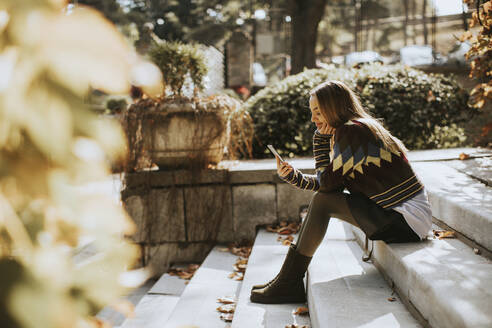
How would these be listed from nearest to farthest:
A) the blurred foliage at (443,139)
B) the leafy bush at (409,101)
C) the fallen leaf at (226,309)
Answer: the fallen leaf at (226,309) < the leafy bush at (409,101) < the blurred foliage at (443,139)

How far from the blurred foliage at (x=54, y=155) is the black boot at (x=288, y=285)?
6.50 ft

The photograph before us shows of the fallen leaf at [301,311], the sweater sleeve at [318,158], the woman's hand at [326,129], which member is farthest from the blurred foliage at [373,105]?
the fallen leaf at [301,311]

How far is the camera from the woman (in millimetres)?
2414

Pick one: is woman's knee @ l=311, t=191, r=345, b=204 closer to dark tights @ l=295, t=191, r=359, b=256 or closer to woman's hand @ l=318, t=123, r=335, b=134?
dark tights @ l=295, t=191, r=359, b=256

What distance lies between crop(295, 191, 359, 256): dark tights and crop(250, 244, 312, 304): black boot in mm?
108

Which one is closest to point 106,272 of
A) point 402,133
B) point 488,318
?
point 488,318

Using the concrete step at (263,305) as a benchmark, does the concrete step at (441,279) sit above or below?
above

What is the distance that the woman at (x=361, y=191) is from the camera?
2.41m

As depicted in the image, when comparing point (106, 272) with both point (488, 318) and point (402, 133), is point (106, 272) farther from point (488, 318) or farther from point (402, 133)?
point (402, 133)

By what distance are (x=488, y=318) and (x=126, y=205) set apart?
11.3ft

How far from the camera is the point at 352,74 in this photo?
5.74 meters

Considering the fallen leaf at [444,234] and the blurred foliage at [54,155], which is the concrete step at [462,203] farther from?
the blurred foliage at [54,155]

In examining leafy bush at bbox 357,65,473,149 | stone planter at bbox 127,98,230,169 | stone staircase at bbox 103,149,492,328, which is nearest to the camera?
stone staircase at bbox 103,149,492,328

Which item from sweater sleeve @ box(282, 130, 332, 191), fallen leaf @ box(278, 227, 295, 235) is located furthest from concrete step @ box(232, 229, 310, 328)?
sweater sleeve @ box(282, 130, 332, 191)
